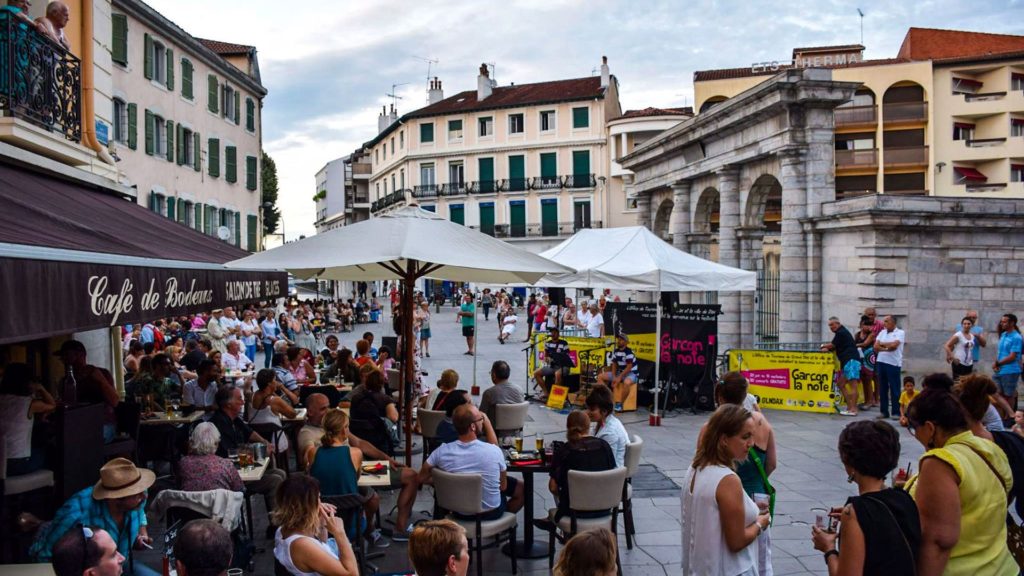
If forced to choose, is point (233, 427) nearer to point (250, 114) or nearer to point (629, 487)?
point (629, 487)

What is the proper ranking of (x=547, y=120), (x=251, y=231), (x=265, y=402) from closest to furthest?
(x=265, y=402) < (x=251, y=231) < (x=547, y=120)

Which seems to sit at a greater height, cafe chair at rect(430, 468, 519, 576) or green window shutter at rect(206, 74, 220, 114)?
green window shutter at rect(206, 74, 220, 114)

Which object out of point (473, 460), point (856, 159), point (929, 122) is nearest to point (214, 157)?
point (473, 460)

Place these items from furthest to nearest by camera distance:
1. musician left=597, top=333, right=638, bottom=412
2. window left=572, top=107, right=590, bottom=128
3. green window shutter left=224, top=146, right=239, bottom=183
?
1. window left=572, top=107, right=590, bottom=128
2. green window shutter left=224, top=146, right=239, bottom=183
3. musician left=597, top=333, right=638, bottom=412

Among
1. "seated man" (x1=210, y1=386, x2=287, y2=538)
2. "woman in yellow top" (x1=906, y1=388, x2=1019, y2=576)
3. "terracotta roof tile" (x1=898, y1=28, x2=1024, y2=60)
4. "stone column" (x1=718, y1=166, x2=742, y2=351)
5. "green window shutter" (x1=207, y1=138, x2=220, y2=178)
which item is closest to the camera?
"woman in yellow top" (x1=906, y1=388, x2=1019, y2=576)

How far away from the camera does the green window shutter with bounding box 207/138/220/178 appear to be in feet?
97.9

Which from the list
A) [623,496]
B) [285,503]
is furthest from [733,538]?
[623,496]

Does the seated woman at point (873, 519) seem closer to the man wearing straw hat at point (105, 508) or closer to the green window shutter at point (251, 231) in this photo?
the man wearing straw hat at point (105, 508)

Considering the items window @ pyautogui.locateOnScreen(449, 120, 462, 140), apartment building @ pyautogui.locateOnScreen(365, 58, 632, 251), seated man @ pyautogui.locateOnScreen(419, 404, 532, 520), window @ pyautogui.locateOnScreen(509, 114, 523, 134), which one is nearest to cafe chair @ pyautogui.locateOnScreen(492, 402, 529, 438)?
seated man @ pyautogui.locateOnScreen(419, 404, 532, 520)

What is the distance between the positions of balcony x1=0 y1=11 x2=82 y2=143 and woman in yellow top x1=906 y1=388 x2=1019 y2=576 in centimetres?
795

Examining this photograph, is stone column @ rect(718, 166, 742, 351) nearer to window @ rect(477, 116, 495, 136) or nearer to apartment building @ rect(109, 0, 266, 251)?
apartment building @ rect(109, 0, 266, 251)

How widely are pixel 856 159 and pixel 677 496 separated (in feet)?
130

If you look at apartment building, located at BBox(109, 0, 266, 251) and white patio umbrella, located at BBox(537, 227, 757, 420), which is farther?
apartment building, located at BBox(109, 0, 266, 251)

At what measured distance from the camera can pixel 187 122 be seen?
2819 centimetres
